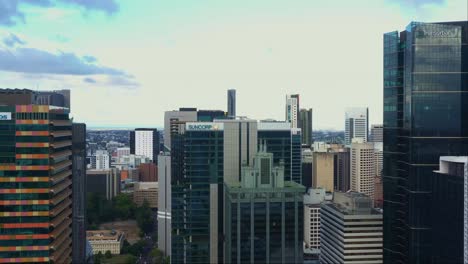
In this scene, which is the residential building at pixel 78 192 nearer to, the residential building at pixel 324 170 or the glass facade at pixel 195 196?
the glass facade at pixel 195 196

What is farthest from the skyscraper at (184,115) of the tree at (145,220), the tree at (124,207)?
the tree at (124,207)

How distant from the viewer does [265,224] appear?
6631 centimetres

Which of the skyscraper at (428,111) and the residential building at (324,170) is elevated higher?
the skyscraper at (428,111)

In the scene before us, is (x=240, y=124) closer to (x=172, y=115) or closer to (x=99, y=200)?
(x=172, y=115)

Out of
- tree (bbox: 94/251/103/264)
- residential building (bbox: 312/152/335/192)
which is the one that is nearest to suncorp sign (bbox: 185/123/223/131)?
tree (bbox: 94/251/103/264)

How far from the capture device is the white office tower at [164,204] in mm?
122331

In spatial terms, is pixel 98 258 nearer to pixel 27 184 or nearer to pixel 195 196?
pixel 195 196

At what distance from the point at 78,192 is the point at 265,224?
26.9 m

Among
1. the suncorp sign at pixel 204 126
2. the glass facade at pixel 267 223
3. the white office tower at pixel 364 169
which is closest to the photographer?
the glass facade at pixel 267 223

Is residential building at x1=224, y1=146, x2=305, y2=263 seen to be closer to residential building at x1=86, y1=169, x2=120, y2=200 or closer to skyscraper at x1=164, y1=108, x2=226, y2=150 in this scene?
skyscraper at x1=164, y1=108, x2=226, y2=150

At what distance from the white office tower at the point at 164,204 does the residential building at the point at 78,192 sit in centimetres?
4067

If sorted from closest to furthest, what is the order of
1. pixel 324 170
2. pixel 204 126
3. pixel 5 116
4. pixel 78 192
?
1. pixel 5 116
2. pixel 204 126
3. pixel 78 192
4. pixel 324 170

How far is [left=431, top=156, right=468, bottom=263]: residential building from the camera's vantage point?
6429cm

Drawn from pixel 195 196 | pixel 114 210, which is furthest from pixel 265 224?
pixel 114 210
